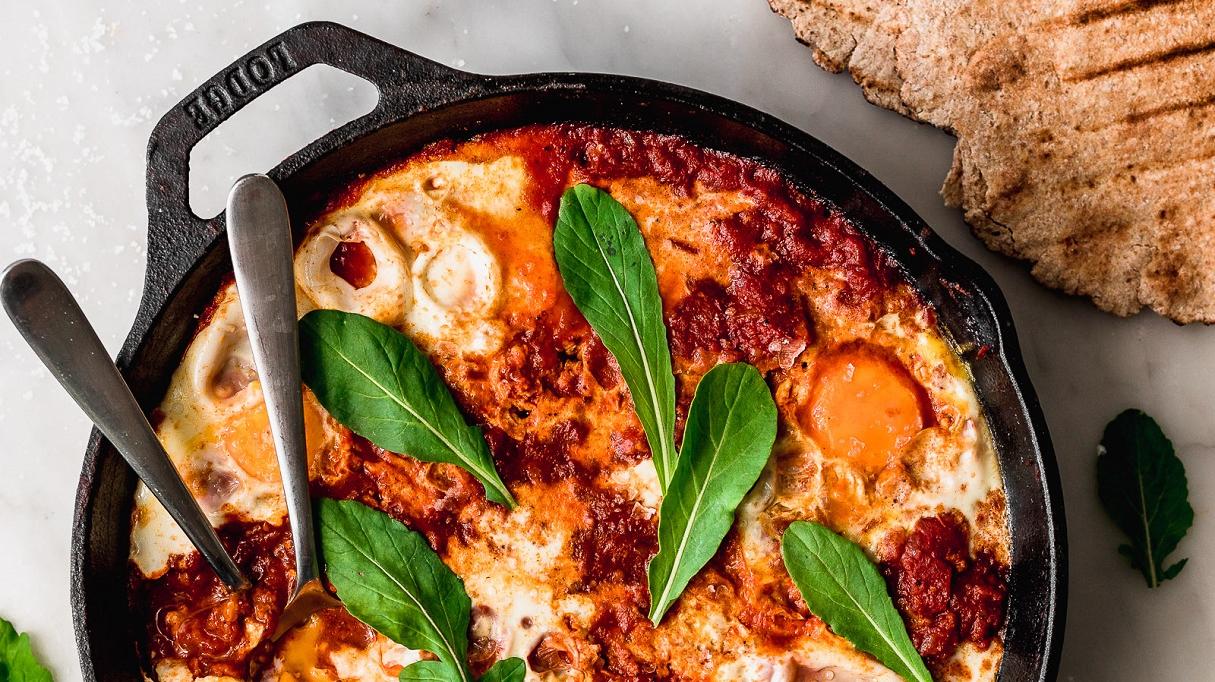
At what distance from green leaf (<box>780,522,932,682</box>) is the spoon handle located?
46.2 inches

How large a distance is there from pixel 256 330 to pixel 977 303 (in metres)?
1.70

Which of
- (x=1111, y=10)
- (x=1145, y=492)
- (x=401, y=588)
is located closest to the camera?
(x=401, y=588)

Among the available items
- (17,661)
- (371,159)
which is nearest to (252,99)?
(371,159)

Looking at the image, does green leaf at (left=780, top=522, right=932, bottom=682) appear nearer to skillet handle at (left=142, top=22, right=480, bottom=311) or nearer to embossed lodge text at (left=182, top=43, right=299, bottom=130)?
skillet handle at (left=142, top=22, right=480, bottom=311)

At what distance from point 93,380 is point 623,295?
47.9 inches

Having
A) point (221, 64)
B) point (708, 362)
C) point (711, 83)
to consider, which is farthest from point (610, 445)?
point (221, 64)

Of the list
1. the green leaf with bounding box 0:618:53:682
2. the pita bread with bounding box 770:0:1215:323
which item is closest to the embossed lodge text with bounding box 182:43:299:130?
the pita bread with bounding box 770:0:1215:323

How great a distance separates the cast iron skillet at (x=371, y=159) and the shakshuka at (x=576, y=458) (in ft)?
0.27

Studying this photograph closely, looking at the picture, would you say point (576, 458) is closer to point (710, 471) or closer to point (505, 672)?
point (710, 471)

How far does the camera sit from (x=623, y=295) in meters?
2.38

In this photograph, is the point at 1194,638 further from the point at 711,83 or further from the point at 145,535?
the point at 145,535

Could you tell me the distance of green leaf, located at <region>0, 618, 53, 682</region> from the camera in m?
2.84

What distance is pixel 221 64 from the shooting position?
2869 mm

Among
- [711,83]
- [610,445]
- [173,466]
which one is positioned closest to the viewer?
[173,466]
